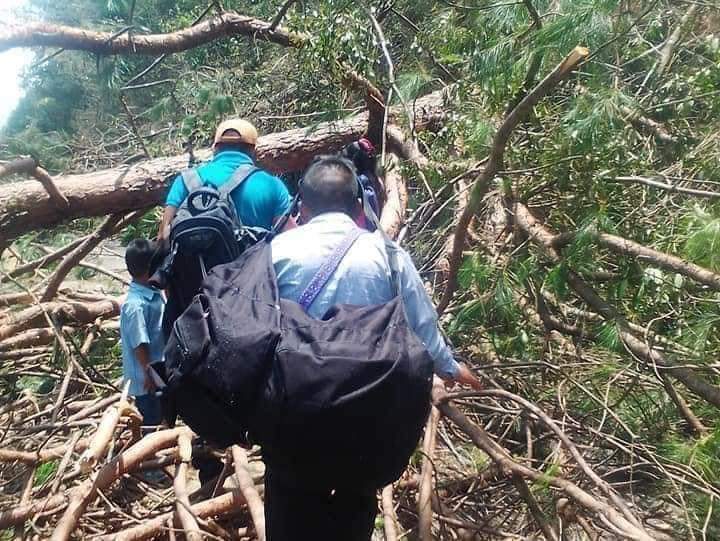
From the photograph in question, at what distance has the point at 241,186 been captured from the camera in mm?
1897

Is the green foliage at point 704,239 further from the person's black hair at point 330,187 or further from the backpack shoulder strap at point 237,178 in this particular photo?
the backpack shoulder strap at point 237,178

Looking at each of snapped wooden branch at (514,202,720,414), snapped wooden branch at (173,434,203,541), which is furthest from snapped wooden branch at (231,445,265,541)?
snapped wooden branch at (514,202,720,414)

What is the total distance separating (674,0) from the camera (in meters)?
2.22

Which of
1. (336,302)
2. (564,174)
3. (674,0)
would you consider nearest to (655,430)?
(564,174)

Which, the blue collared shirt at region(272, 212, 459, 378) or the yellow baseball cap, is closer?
the blue collared shirt at region(272, 212, 459, 378)

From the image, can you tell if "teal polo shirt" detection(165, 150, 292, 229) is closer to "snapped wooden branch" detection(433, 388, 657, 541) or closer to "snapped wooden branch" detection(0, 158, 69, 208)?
"snapped wooden branch" detection(433, 388, 657, 541)

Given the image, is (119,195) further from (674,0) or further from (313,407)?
(674,0)

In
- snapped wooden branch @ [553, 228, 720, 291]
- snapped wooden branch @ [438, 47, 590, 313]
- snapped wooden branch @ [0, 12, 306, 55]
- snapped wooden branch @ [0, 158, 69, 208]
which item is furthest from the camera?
snapped wooden branch @ [0, 12, 306, 55]

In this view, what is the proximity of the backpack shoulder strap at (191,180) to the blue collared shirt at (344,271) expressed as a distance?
59 centimetres

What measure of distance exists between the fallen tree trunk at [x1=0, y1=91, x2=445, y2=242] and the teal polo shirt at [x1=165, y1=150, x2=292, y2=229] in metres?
1.31

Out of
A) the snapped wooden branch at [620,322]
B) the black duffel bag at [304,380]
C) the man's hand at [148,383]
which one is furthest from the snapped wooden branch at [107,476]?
the snapped wooden branch at [620,322]

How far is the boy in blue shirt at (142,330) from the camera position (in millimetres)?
2367

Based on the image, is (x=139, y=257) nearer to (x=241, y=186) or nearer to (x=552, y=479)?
(x=241, y=186)

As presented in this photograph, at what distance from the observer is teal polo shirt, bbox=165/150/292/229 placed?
1.90 meters
